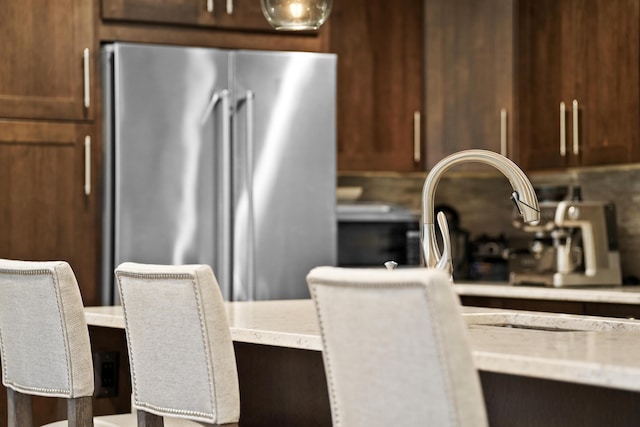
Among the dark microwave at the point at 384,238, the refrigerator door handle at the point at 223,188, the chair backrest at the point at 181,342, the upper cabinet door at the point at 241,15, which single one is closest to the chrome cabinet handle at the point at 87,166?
the refrigerator door handle at the point at 223,188

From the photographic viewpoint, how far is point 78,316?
2639 millimetres

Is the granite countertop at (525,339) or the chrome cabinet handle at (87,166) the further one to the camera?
the chrome cabinet handle at (87,166)

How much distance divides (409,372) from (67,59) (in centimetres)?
275

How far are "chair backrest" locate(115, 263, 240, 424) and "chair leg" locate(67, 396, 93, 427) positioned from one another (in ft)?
0.77

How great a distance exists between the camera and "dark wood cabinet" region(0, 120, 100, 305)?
398cm

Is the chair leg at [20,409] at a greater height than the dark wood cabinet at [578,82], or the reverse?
the dark wood cabinet at [578,82]

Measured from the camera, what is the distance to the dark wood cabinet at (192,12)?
416 cm

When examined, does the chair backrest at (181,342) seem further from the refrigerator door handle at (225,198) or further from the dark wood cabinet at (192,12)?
the dark wood cabinet at (192,12)

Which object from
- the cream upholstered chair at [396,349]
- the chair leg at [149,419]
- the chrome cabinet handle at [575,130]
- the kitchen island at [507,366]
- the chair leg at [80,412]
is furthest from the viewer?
the chrome cabinet handle at [575,130]

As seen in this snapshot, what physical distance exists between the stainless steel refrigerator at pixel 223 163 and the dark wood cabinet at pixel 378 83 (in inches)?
19.9

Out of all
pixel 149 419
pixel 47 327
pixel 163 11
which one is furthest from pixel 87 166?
pixel 149 419

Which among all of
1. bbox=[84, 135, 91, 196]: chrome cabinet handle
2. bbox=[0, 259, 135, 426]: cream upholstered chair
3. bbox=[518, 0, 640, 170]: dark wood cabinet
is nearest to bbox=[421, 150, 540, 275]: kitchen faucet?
bbox=[0, 259, 135, 426]: cream upholstered chair

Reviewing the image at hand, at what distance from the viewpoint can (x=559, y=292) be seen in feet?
13.8

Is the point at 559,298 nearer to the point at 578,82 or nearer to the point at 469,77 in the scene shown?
the point at 578,82
